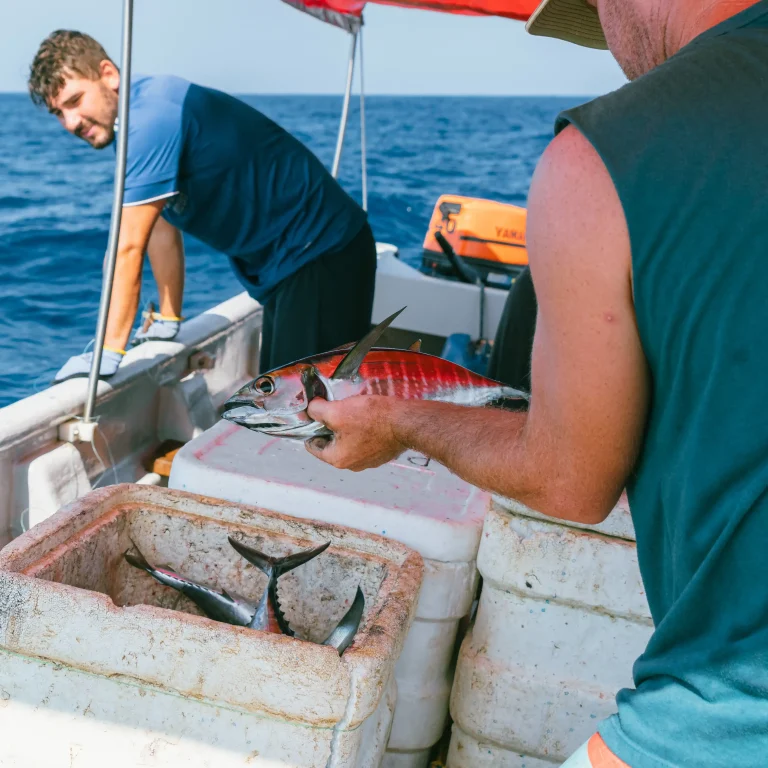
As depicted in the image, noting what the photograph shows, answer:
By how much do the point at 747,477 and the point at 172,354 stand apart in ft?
10.6

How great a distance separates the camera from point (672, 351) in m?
0.85

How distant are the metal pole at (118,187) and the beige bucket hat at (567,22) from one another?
5.16 feet

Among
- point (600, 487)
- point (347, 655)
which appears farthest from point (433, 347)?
point (600, 487)

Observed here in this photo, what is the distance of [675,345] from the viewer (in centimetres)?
84

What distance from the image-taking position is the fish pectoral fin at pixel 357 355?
1458 millimetres

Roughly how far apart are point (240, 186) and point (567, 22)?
79.3 inches

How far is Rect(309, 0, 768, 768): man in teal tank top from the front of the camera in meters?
0.80

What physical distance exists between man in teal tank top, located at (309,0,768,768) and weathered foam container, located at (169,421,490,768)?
2.78 ft

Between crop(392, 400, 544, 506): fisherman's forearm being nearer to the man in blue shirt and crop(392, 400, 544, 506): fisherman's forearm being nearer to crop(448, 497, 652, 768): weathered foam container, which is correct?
crop(448, 497, 652, 768): weathered foam container

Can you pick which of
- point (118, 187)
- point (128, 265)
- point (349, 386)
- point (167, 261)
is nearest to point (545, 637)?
point (349, 386)

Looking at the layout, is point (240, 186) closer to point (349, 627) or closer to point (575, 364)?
point (349, 627)

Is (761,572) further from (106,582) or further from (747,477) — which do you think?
(106,582)

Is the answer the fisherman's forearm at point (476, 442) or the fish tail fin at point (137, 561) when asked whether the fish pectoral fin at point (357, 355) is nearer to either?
the fisherman's forearm at point (476, 442)

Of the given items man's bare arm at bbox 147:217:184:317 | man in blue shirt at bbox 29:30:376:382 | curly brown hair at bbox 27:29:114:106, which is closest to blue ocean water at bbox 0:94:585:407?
curly brown hair at bbox 27:29:114:106
